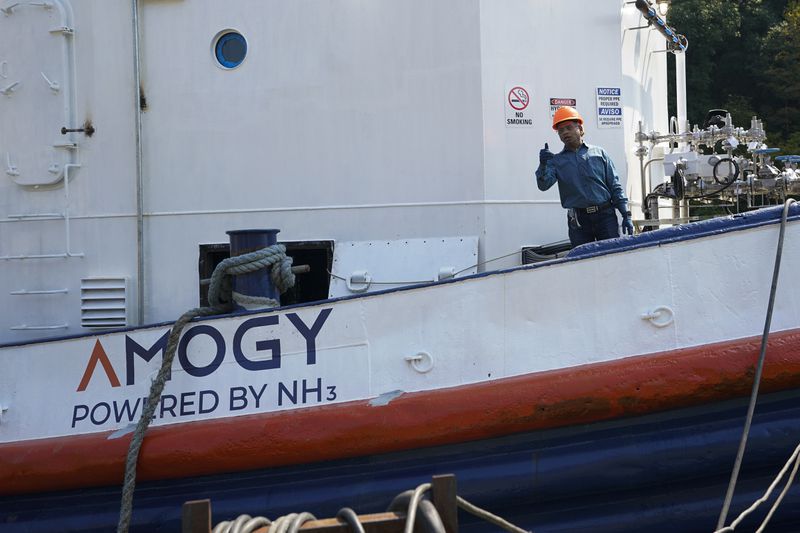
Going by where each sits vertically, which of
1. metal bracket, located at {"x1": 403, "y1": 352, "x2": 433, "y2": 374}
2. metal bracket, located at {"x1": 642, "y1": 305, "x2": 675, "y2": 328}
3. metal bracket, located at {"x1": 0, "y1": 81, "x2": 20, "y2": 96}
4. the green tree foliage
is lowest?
metal bracket, located at {"x1": 403, "y1": 352, "x2": 433, "y2": 374}

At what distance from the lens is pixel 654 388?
383 cm

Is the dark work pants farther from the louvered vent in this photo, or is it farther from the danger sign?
the louvered vent

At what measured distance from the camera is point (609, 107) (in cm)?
560

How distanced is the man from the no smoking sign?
444mm

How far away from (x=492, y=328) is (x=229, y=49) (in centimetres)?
254

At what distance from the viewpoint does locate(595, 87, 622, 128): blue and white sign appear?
5.57 m

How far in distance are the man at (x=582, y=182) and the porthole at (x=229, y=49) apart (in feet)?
6.22

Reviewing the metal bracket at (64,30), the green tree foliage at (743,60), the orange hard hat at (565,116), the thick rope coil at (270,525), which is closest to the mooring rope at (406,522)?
the thick rope coil at (270,525)

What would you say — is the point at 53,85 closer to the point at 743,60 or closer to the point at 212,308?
the point at 212,308

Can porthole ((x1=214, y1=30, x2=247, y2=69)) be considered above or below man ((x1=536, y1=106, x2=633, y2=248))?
above

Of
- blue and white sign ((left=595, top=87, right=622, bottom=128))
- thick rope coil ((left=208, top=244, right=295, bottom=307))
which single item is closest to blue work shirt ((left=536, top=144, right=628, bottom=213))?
blue and white sign ((left=595, top=87, right=622, bottom=128))

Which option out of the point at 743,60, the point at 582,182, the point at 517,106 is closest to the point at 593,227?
the point at 582,182

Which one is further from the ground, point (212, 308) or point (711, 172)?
point (711, 172)

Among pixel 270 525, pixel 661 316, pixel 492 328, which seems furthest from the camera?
pixel 492 328
